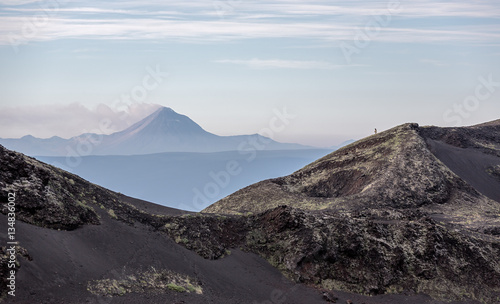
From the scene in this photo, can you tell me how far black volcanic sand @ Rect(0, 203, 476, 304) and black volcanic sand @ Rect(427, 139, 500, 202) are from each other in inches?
1528

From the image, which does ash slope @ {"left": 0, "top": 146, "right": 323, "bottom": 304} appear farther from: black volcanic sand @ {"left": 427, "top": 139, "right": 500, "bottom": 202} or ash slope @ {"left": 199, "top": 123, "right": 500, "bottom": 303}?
black volcanic sand @ {"left": 427, "top": 139, "right": 500, "bottom": 202}

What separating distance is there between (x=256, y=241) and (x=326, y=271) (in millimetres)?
5845

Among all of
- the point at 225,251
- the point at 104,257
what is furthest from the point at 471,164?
the point at 104,257

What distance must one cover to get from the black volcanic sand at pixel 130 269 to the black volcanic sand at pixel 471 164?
1528 inches

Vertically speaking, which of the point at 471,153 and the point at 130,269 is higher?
the point at 471,153

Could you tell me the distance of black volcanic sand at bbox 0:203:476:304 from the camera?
2786 centimetres

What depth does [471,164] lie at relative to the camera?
79.6 meters

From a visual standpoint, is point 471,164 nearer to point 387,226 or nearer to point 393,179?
point 393,179

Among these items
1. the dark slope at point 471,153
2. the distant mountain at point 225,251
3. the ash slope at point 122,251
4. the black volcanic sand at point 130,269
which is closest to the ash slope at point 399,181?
the dark slope at point 471,153

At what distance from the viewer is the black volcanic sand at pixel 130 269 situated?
1097 inches

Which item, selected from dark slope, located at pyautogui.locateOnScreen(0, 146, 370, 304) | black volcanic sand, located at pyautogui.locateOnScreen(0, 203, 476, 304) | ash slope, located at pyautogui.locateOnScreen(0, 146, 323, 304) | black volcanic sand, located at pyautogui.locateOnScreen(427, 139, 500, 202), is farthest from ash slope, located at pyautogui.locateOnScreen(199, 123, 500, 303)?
ash slope, located at pyautogui.locateOnScreen(0, 146, 323, 304)

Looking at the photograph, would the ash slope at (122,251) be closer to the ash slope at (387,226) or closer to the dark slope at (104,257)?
the dark slope at (104,257)

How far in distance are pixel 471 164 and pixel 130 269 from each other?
196ft

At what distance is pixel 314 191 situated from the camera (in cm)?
7400
